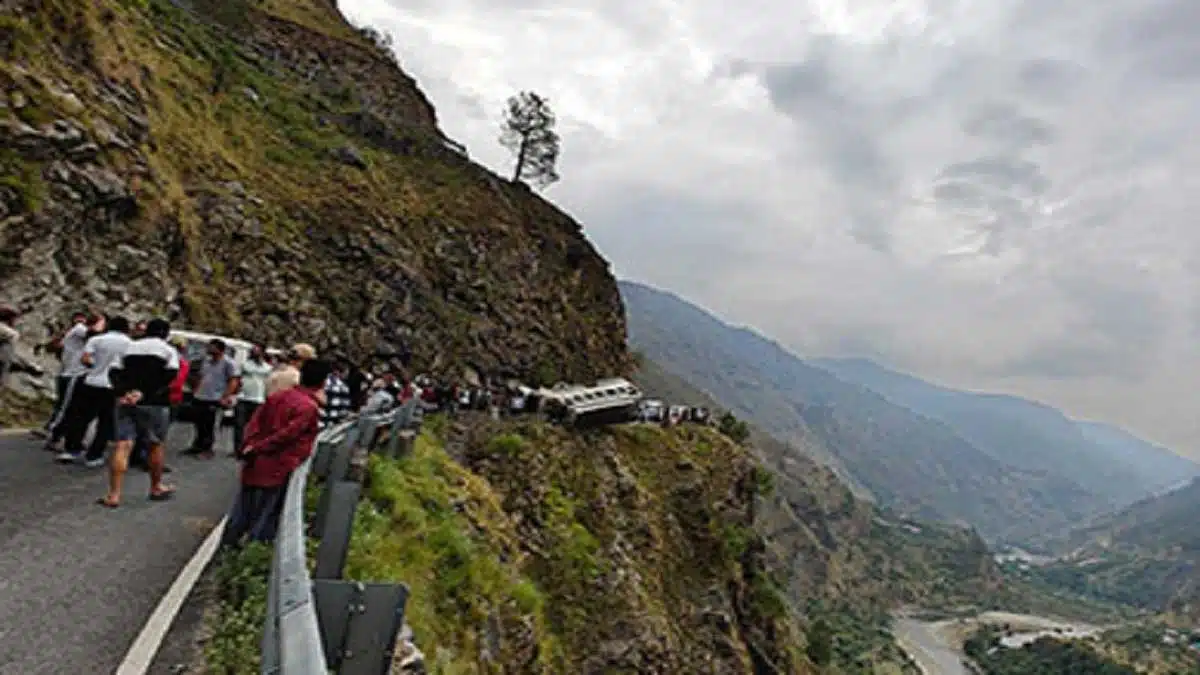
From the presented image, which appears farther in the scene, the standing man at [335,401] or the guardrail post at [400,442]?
the standing man at [335,401]

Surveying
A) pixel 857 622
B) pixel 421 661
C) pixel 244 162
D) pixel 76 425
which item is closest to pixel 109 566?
pixel 421 661

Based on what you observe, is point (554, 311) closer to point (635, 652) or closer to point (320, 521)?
point (635, 652)

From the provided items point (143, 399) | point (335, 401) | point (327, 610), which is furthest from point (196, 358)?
point (327, 610)

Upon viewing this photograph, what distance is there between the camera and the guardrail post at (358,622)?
4664 millimetres

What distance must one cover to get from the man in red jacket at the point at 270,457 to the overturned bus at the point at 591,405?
88.0 ft

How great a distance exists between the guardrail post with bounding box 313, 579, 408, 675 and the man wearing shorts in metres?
5.97

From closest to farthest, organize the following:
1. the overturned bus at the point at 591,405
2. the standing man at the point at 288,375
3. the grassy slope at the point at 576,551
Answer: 1. the standing man at the point at 288,375
2. the grassy slope at the point at 576,551
3. the overturned bus at the point at 591,405

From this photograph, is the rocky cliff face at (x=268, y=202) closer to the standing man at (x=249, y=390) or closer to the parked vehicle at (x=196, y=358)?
the parked vehicle at (x=196, y=358)

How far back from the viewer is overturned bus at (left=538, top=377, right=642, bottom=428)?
3569 centimetres

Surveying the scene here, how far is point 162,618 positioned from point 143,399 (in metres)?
4.00

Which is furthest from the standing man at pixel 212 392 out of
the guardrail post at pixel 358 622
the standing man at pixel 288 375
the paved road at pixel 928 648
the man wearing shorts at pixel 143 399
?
the paved road at pixel 928 648

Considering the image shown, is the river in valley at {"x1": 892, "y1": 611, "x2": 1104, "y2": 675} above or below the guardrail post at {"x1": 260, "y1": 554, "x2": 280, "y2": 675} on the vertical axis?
below

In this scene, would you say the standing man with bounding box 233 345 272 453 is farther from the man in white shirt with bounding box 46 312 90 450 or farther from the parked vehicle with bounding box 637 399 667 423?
the parked vehicle with bounding box 637 399 667 423

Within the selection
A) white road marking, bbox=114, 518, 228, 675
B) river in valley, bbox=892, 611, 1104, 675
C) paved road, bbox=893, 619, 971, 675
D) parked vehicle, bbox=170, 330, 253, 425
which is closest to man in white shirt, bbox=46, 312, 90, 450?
parked vehicle, bbox=170, 330, 253, 425
